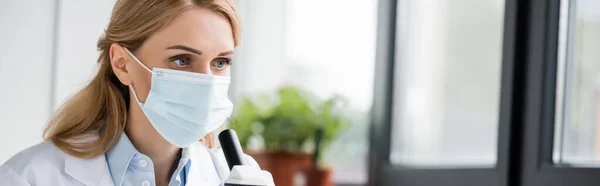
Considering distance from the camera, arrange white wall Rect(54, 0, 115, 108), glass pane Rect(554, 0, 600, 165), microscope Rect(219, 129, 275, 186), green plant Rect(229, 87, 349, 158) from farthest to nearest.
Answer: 1. green plant Rect(229, 87, 349, 158)
2. white wall Rect(54, 0, 115, 108)
3. glass pane Rect(554, 0, 600, 165)
4. microscope Rect(219, 129, 275, 186)

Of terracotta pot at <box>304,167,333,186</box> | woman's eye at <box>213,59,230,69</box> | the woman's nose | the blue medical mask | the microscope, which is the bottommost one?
terracotta pot at <box>304,167,333,186</box>

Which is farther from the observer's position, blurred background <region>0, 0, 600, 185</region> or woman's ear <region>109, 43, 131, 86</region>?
blurred background <region>0, 0, 600, 185</region>

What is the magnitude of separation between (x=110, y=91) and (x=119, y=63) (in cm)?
7

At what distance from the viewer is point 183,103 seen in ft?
5.12

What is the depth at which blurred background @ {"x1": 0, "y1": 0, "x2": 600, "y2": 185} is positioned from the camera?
6.24 feet

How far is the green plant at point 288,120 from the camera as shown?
2.71m

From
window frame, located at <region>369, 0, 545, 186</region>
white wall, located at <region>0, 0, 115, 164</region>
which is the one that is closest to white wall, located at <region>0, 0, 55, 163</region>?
white wall, located at <region>0, 0, 115, 164</region>

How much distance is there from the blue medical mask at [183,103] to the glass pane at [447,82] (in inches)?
35.7

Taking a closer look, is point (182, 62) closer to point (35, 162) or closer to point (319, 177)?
point (35, 162)

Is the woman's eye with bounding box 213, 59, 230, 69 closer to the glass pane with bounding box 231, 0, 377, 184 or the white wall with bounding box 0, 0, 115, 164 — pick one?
the white wall with bounding box 0, 0, 115, 164

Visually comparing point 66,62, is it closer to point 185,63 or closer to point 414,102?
point 185,63

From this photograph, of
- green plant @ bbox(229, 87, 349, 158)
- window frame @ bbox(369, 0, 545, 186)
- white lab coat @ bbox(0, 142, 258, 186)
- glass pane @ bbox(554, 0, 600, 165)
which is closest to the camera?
white lab coat @ bbox(0, 142, 258, 186)

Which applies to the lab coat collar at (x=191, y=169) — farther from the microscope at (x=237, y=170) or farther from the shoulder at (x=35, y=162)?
the microscope at (x=237, y=170)

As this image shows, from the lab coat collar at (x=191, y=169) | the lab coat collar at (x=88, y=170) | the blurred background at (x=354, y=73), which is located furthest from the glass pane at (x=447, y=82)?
the lab coat collar at (x=88, y=170)
